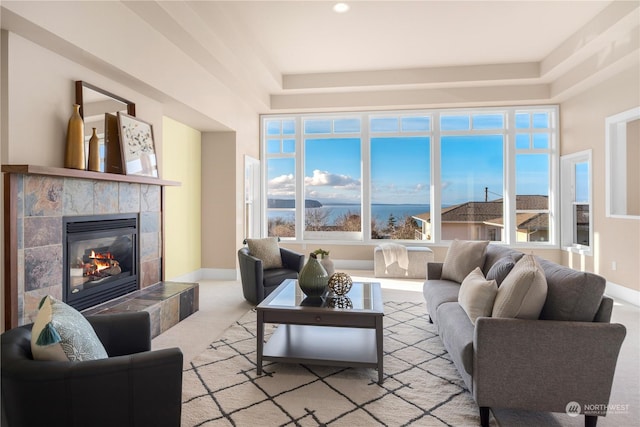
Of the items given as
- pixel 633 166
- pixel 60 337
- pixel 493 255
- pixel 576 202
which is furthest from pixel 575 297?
pixel 576 202

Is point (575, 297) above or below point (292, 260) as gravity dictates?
above

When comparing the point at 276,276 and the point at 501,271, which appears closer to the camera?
the point at 501,271

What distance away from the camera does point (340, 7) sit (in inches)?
156

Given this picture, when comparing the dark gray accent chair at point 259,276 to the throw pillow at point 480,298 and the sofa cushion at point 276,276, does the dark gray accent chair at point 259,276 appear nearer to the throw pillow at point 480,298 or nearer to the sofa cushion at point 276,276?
the sofa cushion at point 276,276

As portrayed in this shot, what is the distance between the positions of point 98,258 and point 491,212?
618cm

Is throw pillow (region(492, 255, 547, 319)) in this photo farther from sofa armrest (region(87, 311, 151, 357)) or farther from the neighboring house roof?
the neighboring house roof

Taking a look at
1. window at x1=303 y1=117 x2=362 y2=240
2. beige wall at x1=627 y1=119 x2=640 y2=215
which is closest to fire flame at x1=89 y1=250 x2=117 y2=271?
window at x1=303 y1=117 x2=362 y2=240

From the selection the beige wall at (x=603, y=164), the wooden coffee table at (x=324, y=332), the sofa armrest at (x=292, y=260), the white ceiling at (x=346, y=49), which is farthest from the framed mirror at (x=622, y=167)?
the sofa armrest at (x=292, y=260)

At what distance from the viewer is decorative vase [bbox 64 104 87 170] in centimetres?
282

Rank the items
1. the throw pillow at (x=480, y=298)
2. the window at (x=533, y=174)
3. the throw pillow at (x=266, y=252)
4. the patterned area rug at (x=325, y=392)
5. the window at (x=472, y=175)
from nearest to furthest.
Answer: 1. the patterned area rug at (x=325, y=392)
2. the throw pillow at (x=480, y=298)
3. the throw pillow at (x=266, y=252)
4. the window at (x=533, y=174)
5. the window at (x=472, y=175)

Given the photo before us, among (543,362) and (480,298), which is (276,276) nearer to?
(480,298)

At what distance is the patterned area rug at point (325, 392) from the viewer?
2.03m

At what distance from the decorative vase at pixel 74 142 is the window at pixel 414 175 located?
4.38 meters

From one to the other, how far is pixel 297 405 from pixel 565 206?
612 centimetres
